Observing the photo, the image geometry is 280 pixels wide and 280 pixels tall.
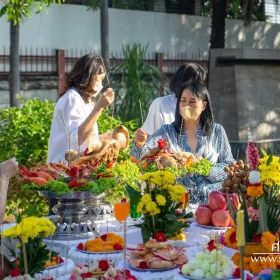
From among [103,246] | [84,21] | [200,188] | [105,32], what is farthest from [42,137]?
[84,21]

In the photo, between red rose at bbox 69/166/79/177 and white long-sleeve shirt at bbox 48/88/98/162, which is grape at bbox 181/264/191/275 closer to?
red rose at bbox 69/166/79/177

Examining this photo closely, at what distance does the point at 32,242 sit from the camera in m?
3.41

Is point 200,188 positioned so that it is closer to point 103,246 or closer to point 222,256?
point 103,246

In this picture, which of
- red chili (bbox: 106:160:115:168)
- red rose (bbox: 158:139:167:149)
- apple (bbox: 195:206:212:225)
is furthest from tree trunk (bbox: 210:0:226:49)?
apple (bbox: 195:206:212:225)

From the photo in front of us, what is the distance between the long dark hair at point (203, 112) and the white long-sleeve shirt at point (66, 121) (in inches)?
21.5

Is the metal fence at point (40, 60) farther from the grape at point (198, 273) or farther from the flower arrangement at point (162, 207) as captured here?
the grape at point (198, 273)

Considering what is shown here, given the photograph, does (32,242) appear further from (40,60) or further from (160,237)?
Result: (40,60)

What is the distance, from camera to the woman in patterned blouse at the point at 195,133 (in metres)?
5.43

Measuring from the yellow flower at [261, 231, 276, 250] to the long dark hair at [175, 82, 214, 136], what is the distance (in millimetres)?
2006

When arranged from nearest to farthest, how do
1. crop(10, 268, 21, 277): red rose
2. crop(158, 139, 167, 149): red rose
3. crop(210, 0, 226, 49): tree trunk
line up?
crop(10, 268, 21, 277): red rose, crop(158, 139, 167, 149): red rose, crop(210, 0, 226, 49): tree trunk

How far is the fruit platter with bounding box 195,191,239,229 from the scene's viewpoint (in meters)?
4.41

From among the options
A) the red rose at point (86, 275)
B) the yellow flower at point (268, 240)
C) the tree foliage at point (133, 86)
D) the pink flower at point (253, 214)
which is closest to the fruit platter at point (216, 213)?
A: the pink flower at point (253, 214)

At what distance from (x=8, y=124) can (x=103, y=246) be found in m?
4.01

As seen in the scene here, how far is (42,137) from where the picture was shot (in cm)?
752
